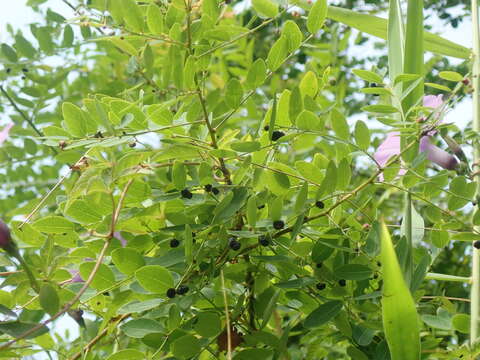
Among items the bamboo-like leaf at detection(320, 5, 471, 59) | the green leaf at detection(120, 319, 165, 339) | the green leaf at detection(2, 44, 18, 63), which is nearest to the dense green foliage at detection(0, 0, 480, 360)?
the green leaf at detection(120, 319, 165, 339)

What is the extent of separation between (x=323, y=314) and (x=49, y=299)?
8.3 inches

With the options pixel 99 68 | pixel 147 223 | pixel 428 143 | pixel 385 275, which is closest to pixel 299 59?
pixel 99 68

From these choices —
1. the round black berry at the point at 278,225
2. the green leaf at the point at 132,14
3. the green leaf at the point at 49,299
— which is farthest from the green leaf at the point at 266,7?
the green leaf at the point at 49,299

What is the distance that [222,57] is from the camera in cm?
117

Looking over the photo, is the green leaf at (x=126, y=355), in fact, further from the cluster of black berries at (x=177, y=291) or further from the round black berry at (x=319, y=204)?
the round black berry at (x=319, y=204)

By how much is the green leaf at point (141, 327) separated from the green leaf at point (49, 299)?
0.08 meters

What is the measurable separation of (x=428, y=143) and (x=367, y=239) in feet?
0.55

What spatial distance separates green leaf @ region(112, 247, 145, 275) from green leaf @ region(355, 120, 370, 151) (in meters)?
0.20

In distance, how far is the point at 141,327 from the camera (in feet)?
1.70

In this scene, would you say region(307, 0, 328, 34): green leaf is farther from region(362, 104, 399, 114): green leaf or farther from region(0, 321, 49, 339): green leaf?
region(0, 321, 49, 339): green leaf

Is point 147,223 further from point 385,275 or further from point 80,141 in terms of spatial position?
point 385,275

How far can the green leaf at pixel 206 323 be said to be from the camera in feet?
1.70

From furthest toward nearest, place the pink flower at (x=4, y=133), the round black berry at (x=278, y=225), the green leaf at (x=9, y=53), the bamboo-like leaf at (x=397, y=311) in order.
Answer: the green leaf at (x=9, y=53), the pink flower at (x=4, y=133), the round black berry at (x=278, y=225), the bamboo-like leaf at (x=397, y=311)

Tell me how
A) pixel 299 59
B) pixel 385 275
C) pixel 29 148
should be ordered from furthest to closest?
pixel 299 59
pixel 29 148
pixel 385 275
